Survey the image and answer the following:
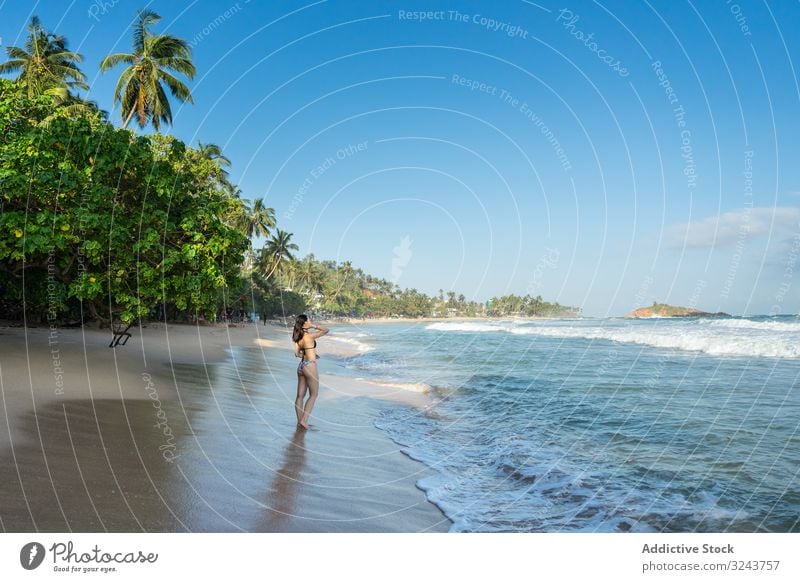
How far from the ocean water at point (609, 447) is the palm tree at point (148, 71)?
2494 cm

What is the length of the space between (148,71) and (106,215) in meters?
25.8

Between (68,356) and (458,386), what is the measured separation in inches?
551

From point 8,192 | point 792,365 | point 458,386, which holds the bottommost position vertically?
point 458,386

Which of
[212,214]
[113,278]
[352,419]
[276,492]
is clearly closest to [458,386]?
[352,419]

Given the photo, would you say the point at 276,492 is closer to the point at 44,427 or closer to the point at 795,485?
the point at 44,427

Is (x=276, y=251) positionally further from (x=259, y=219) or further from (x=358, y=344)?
(x=358, y=344)

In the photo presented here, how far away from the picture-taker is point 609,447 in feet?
37.2

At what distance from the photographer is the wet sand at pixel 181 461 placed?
17.6 feet

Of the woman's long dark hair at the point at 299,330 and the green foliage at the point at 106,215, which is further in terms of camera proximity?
the green foliage at the point at 106,215

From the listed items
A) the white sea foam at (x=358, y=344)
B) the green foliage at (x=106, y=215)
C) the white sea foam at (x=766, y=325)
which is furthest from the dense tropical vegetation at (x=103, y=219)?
the white sea foam at (x=766, y=325)

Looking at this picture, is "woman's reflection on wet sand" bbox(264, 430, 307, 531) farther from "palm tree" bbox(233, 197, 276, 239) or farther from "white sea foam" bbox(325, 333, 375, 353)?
"palm tree" bbox(233, 197, 276, 239)

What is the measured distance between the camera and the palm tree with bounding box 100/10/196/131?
3350 centimetres

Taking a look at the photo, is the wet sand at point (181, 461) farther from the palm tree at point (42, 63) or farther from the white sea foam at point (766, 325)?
the white sea foam at point (766, 325)

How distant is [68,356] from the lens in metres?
15.8
